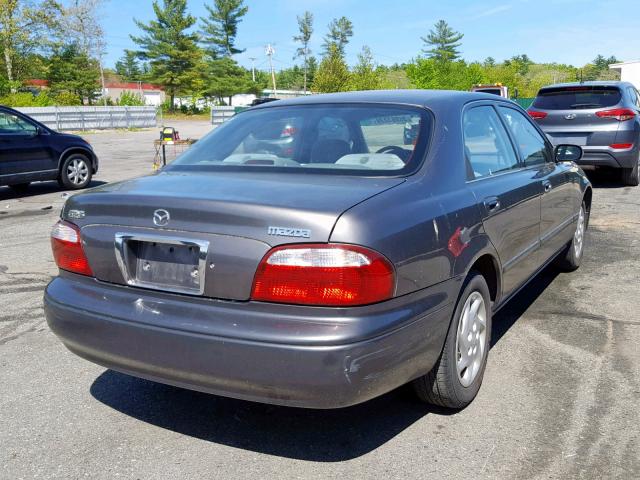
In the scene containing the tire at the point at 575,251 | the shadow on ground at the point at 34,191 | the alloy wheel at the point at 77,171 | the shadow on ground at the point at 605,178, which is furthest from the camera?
the alloy wheel at the point at 77,171

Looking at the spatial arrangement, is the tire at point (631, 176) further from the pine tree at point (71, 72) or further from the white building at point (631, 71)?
the white building at point (631, 71)

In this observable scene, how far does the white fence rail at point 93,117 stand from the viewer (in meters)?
36.1

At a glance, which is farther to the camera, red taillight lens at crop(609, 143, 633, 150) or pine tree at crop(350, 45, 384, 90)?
pine tree at crop(350, 45, 384, 90)

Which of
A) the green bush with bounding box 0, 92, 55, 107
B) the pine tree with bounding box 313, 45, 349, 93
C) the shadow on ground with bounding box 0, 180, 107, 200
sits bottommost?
the shadow on ground with bounding box 0, 180, 107, 200

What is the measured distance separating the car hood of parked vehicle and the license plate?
67mm

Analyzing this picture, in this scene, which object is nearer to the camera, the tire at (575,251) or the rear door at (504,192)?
the rear door at (504,192)

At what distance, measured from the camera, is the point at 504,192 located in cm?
382

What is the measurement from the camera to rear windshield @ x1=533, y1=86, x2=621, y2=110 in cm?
1066

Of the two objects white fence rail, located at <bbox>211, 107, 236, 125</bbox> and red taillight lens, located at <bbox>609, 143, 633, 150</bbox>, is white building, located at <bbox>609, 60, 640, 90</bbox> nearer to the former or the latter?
white fence rail, located at <bbox>211, 107, 236, 125</bbox>

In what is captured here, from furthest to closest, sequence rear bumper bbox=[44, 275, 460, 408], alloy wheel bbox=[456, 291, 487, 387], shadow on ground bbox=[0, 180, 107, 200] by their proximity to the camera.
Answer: shadow on ground bbox=[0, 180, 107, 200] → alloy wheel bbox=[456, 291, 487, 387] → rear bumper bbox=[44, 275, 460, 408]

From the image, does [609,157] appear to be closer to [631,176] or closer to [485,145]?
[631,176]

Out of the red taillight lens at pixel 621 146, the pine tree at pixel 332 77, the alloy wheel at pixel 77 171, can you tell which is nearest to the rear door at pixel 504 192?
the red taillight lens at pixel 621 146

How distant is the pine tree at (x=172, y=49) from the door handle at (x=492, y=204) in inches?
2645

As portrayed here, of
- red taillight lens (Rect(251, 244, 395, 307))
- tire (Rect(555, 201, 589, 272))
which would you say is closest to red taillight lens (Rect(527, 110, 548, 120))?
tire (Rect(555, 201, 589, 272))
